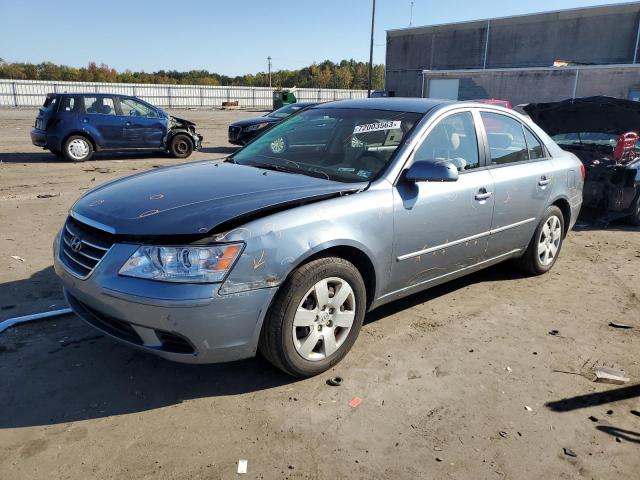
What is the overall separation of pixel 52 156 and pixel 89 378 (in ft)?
39.9

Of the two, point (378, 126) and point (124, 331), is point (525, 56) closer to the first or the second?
point (378, 126)

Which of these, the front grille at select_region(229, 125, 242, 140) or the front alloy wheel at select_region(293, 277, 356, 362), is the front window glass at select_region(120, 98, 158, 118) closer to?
the front grille at select_region(229, 125, 242, 140)

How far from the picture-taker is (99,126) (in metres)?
12.7

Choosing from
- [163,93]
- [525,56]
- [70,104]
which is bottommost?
[70,104]

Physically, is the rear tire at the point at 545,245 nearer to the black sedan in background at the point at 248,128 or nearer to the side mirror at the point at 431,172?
the side mirror at the point at 431,172

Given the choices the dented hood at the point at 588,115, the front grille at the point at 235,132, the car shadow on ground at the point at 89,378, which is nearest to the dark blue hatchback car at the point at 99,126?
the front grille at the point at 235,132

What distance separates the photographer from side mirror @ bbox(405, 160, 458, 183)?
3.47 m

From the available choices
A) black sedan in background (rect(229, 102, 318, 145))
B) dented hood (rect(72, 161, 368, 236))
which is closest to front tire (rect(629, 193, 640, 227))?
dented hood (rect(72, 161, 368, 236))

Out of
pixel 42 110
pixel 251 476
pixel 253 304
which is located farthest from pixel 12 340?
pixel 42 110

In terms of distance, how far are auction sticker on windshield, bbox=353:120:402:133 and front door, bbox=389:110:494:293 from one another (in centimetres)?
26

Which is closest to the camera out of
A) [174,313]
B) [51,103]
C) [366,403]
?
[174,313]

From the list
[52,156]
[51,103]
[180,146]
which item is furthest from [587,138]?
[52,156]

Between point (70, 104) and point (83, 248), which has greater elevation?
point (70, 104)

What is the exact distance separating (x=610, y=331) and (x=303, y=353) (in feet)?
8.48
